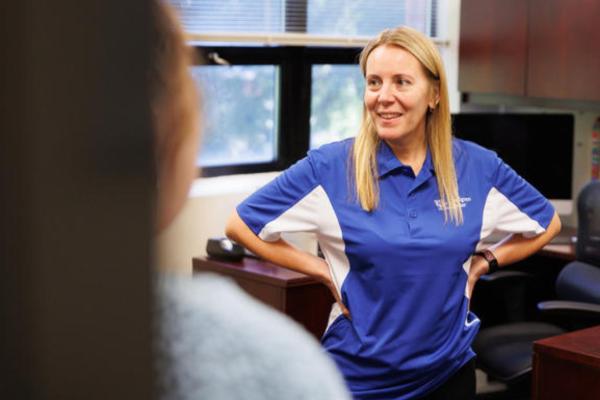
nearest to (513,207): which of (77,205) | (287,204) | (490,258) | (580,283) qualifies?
(490,258)

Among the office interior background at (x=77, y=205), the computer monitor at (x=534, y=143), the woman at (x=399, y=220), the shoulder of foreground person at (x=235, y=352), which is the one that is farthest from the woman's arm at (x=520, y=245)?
the office interior background at (x=77, y=205)

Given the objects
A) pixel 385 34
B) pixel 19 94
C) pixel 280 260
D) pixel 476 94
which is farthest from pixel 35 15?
pixel 476 94

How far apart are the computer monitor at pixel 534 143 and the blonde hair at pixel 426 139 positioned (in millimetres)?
1929

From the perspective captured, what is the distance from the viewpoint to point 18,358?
0.21 meters

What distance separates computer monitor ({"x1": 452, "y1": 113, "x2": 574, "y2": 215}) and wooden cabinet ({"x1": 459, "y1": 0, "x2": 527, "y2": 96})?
148 mm

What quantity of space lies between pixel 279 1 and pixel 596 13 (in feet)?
3.97

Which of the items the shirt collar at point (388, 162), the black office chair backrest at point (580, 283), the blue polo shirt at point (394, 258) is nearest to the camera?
the blue polo shirt at point (394, 258)

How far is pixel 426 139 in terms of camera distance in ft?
7.38

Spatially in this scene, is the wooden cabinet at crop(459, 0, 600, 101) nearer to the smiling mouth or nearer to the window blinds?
the window blinds

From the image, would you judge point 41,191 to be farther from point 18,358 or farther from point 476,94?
point 476,94

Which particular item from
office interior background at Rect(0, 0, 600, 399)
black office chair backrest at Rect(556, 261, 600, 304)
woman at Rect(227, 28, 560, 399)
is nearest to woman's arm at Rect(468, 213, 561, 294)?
woman at Rect(227, 28, 560, 399)

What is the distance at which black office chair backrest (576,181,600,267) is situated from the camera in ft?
11.5

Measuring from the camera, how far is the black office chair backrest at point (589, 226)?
138 inches

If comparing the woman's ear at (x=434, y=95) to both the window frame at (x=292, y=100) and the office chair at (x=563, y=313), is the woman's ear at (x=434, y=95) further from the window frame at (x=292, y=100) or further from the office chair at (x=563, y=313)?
the window frame at (x=292, y=100)
